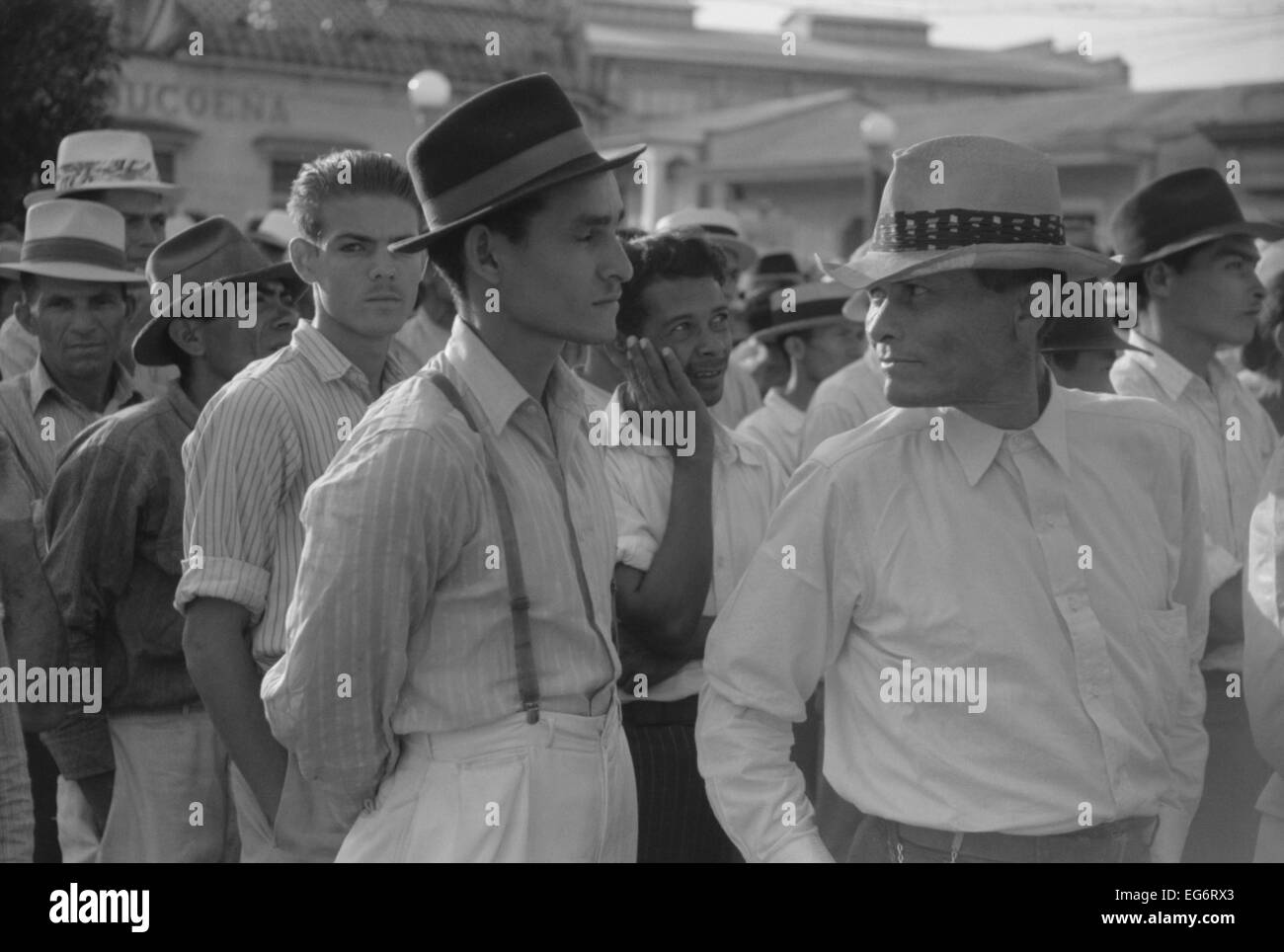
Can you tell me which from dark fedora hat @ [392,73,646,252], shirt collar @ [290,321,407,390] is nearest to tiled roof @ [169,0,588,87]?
shirt collar @ [290,321,407,390]

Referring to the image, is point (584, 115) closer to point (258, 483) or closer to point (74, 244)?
point (74, 244)

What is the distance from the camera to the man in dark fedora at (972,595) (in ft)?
9.39

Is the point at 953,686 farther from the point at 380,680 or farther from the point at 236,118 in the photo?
the point at 236,118

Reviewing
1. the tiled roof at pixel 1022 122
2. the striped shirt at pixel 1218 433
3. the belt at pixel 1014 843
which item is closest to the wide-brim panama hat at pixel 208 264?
the striped shirt at pixel 1218 433

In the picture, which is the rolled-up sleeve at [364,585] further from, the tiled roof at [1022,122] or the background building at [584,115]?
the tiled roof at [1022,122]

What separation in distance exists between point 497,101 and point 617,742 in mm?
1109

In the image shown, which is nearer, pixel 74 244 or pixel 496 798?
pixel 496 798

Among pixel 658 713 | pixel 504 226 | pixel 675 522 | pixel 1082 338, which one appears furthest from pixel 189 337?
pixel 1082 338

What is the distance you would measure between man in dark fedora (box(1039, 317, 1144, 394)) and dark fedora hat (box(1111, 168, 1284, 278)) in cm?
19

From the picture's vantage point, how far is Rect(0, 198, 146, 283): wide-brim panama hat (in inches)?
224

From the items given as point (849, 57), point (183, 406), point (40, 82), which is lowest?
point (183, 406)

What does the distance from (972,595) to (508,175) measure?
3.37 ft

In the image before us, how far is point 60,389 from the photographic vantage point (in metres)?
5.46

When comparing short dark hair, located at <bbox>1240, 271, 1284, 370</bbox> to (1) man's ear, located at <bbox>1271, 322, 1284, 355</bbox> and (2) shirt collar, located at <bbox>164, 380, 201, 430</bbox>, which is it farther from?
(2) shirt collar, located at <bbox>164, 380, 201, 430</bbox>
